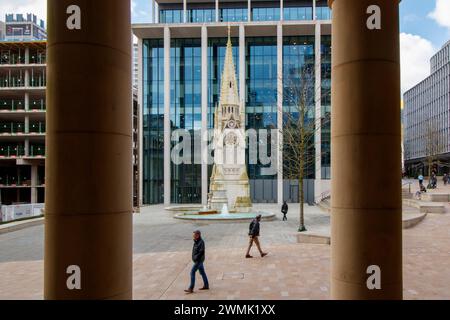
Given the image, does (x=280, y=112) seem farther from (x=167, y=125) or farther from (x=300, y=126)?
(x=300, y=126)

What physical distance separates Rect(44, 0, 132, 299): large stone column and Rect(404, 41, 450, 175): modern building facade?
8857 cm

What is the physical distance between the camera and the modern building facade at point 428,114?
9112 cm

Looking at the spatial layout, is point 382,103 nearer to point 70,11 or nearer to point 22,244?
point 70,11

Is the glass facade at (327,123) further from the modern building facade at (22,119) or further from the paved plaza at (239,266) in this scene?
the modern building facade at (22,119)

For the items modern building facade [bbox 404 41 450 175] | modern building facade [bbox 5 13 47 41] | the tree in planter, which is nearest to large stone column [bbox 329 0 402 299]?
the tree in planter

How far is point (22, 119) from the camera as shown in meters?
58.2

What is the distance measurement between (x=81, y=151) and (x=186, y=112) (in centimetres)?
Result: 4906

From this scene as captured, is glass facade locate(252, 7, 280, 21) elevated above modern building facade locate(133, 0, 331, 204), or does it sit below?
above

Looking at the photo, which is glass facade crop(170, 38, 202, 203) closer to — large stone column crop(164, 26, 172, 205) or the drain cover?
large stone column crop(164, 26, 172, 205)

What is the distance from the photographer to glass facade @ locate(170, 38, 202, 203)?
174 ft

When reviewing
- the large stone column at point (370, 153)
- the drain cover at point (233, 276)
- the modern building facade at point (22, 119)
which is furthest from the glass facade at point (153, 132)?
the large stone column at point (370, 153)

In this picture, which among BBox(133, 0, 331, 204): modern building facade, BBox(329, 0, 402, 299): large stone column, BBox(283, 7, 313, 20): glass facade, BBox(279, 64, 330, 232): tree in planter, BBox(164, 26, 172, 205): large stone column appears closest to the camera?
BBox(329, 0, 402, 299): large stone column

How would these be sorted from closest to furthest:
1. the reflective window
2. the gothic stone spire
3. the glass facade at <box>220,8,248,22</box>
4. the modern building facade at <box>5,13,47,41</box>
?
the gothic stone spire < the glass facade at <box>220,8,248,22</box> < the reflective window < the modern building facade at <box>5,13,47,41</box>
